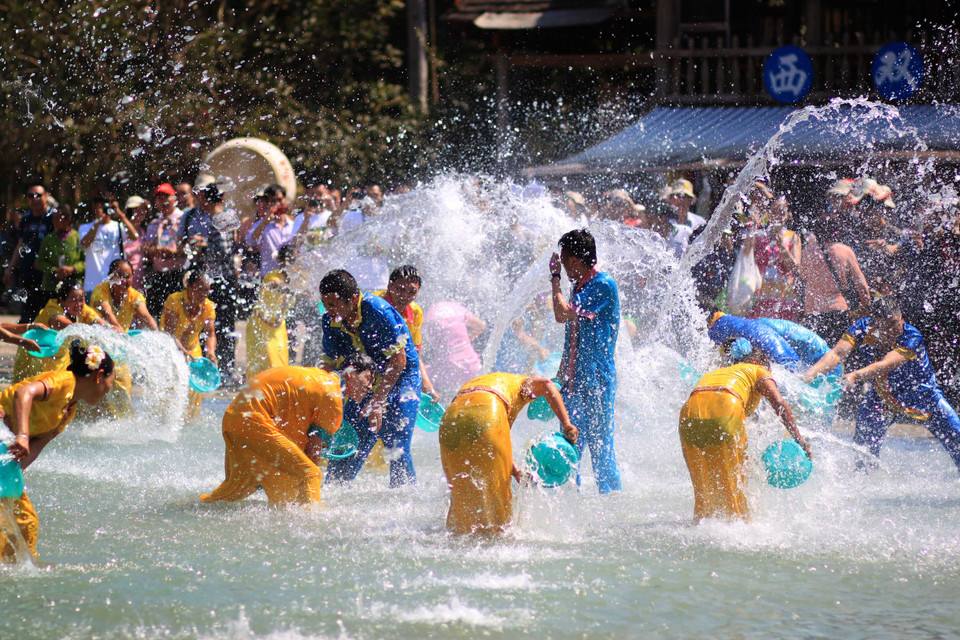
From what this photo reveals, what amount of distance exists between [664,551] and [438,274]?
6.07 meters

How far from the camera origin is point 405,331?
875cm

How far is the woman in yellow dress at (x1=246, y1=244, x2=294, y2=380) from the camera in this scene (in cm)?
1196

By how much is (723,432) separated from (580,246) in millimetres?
1609

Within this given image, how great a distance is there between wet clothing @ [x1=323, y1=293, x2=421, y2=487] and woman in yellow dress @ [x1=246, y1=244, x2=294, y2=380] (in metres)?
2.92

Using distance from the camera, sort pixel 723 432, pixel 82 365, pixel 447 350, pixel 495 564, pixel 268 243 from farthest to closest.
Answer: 1. pixel 268 243
2. pixel 447 350
3. pixel 723 432
4. pixel 495 564
5. pixel 82 365

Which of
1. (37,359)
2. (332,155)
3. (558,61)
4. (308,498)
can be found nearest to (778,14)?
(558,61)

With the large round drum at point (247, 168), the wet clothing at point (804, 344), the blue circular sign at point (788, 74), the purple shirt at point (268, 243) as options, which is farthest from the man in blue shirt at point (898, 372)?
the large round drum at point (247, 168)

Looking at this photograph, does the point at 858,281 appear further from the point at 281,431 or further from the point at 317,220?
the point at 317,220

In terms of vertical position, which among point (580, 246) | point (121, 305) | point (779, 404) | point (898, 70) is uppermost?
point (898, 70)

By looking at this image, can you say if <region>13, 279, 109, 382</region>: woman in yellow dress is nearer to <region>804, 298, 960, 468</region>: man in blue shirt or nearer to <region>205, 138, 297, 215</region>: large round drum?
<region>205, 138, 297, 215</region>: large round drum

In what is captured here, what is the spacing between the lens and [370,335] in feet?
28.3

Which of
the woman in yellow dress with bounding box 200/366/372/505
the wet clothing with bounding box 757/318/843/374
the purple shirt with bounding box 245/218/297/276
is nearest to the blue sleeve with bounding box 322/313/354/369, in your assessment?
the woman in yellow dress with bounding box 200/366/372/505

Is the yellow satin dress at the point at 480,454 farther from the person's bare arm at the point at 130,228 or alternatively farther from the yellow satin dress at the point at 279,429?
the person's bare arm at the point at 130,228

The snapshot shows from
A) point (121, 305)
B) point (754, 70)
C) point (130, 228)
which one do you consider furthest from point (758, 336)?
point (754, 70)
